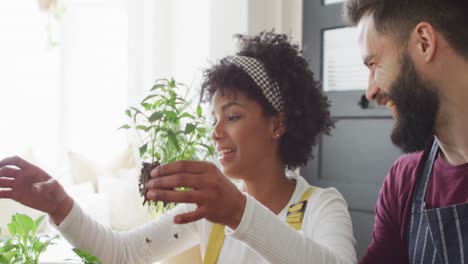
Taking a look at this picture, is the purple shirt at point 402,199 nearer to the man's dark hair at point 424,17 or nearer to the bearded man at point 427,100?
the bearded man at point 427,100

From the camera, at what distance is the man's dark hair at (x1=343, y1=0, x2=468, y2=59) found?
3.78ft

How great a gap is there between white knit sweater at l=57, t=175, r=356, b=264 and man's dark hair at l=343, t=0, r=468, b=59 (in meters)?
0.47

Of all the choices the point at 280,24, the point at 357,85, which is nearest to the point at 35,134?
the point at 280,24

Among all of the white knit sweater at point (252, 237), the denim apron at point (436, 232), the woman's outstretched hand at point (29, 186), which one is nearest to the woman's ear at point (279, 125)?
the white knit sweater at point (252, 237)

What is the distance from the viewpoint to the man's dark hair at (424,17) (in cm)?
115

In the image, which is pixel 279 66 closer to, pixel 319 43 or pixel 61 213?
pixel 61 213

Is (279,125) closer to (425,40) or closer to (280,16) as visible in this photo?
(425,40)

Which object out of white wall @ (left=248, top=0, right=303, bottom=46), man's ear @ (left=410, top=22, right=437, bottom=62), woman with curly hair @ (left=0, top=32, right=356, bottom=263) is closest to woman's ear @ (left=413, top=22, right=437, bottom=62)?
man's ear @ (left=410, top=22, right=437, bottom=62)

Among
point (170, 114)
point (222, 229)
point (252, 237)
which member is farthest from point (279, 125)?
point (252, 237)

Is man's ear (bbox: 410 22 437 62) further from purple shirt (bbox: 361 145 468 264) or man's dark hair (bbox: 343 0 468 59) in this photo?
purple shirt (bbox: 361 145 468 264)

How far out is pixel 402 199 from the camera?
4.27 feet

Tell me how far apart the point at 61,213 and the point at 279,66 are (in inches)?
28.9

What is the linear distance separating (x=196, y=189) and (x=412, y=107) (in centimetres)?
63

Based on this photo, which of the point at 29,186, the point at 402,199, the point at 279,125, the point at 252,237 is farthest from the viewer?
the point at 279,125
